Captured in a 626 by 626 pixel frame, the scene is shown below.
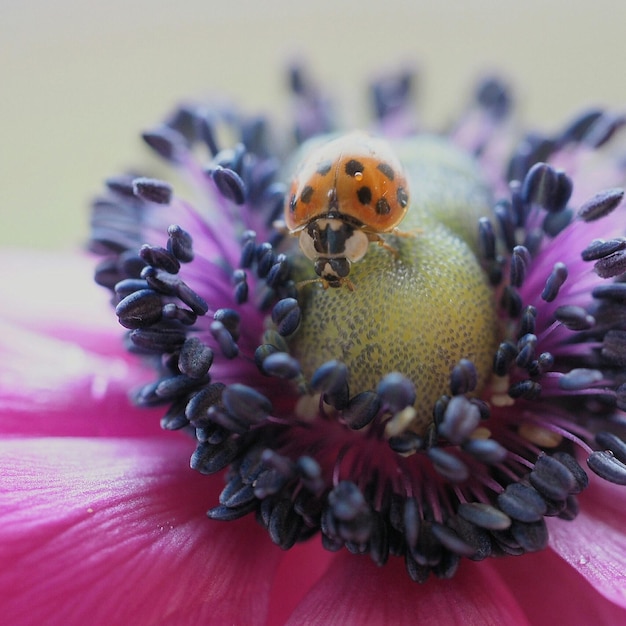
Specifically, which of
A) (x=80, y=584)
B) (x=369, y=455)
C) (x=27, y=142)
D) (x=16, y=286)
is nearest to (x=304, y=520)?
(x=369, y=455)

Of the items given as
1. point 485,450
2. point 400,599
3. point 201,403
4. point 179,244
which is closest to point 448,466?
point 485,450

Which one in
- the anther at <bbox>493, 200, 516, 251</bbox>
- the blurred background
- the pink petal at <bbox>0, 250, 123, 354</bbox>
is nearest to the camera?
the anther at <bbox>493, 200, 516, 251</bbox>

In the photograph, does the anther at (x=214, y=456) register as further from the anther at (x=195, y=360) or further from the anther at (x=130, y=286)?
the anther at (x=130, y=286)

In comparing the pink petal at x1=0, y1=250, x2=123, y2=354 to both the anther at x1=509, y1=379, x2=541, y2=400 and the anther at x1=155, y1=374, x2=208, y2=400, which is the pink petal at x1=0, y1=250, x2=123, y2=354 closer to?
the anther at x1=155, y1=374, x2=208, y2=400

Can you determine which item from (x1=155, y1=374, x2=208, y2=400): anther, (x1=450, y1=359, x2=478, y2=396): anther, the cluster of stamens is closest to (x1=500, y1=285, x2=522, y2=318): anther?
the cluster of stamens

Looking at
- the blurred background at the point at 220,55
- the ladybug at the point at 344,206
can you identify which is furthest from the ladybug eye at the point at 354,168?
the blurred background at the point at 220,55

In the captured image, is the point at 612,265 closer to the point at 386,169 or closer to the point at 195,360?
the point at 386,169
